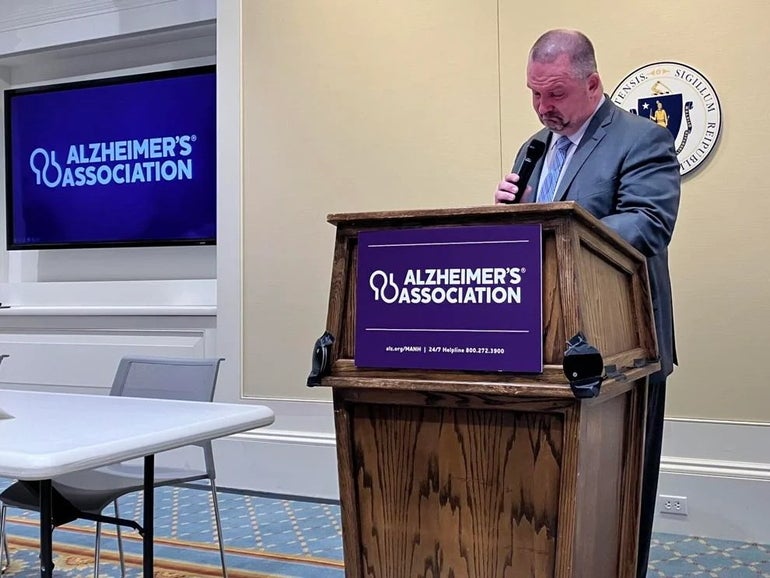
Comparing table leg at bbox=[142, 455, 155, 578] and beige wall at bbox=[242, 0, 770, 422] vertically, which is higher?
beige wall at bbox=[242, 0, 770, 422]

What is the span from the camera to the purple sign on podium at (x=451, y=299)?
3.41 ft

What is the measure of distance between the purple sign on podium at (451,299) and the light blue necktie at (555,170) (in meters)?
0.69

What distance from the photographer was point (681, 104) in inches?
120

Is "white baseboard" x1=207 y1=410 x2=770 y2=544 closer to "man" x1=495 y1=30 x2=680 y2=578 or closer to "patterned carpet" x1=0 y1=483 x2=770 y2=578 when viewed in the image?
"patterned carpet" x1=0 y1=483 x2=770 y2=578

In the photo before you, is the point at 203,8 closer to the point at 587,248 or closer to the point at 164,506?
the point at 164,506

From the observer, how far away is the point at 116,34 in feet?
14.7

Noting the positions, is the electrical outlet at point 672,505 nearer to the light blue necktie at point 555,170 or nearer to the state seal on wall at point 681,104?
the state seal on wall at point 681,104

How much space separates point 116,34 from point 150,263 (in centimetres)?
132

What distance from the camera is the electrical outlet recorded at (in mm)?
3027

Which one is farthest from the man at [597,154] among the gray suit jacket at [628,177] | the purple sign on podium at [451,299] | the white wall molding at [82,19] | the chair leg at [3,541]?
the white wall molding at [82,19]

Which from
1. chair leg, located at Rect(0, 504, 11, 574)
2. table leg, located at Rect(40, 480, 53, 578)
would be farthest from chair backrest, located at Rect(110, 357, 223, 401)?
table leg, located at Rect(40, 480, 53, 578)

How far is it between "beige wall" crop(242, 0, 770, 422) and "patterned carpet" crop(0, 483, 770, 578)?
527 millimetres

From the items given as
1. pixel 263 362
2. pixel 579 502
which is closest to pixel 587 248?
pixel 579 502

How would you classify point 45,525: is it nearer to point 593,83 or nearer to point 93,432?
point 93,432
